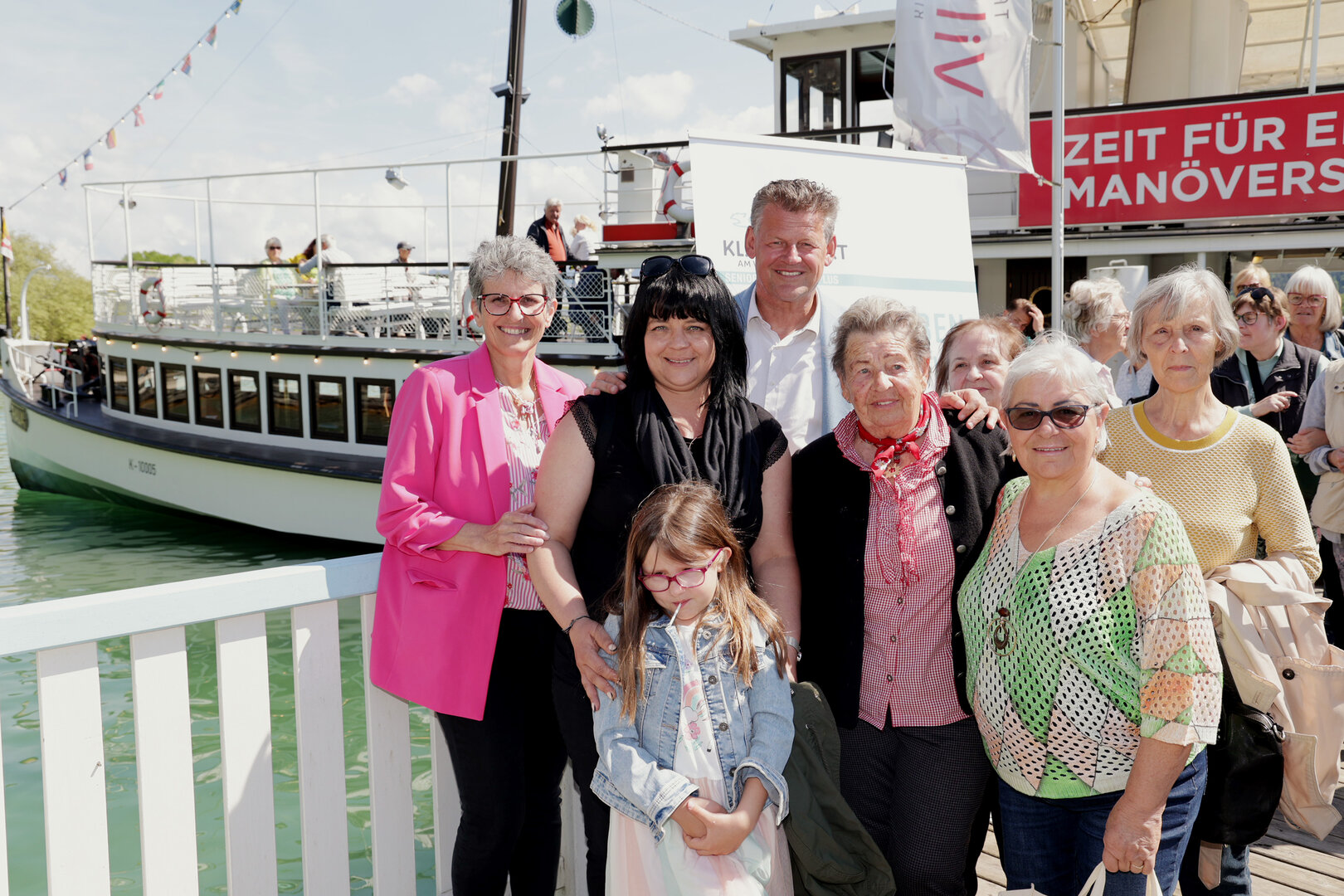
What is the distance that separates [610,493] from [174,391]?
1345 cm

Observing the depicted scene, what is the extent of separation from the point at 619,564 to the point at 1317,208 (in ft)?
27.2

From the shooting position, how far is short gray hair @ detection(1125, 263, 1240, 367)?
2453mm

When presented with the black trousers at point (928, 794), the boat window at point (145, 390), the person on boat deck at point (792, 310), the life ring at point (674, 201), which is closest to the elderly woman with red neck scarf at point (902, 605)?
the black trousers at point (928, 794)

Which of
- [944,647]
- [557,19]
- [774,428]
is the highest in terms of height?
[557,19]

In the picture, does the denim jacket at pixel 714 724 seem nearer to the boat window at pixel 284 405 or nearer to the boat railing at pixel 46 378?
the boat window at pixel 284 405

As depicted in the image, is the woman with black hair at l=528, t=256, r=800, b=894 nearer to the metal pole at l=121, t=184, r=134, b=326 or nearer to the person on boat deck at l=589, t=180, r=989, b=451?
the person on boat deck at l=589, t=180, r=989, b=451

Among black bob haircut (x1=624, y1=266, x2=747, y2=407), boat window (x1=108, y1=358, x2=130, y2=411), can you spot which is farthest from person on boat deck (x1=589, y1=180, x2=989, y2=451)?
boat window (x1=108, y1=358, x2=130, y2=411)

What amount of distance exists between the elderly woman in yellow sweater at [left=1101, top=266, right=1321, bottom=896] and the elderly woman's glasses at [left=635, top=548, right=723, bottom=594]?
114 centimetres

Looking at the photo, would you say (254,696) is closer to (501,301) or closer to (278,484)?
(501,301)

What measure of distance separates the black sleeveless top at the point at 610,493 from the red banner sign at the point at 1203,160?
7551 millimetres

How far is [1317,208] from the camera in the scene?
26.5 feet

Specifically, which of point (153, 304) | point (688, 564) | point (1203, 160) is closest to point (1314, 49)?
point (1203, 160)

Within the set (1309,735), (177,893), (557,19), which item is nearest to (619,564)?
(177,893)

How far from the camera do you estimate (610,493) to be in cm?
219
